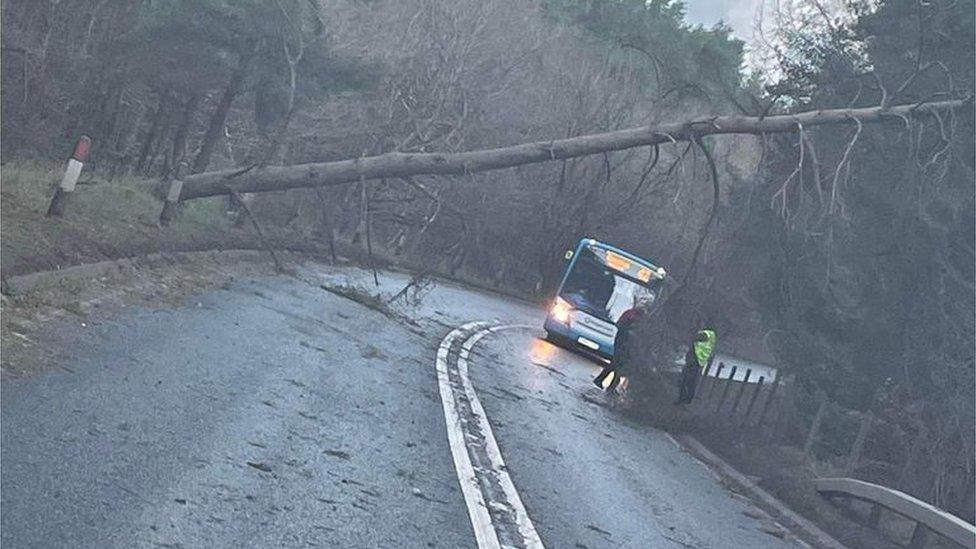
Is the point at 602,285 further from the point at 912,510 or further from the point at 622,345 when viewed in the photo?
the point at 912,510

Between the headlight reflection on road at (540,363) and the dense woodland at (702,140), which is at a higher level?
the dense woodland at (702,140)

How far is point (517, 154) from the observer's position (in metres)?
21.4

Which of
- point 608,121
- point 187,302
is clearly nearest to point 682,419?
point 187,302

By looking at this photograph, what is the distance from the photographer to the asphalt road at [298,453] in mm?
6672

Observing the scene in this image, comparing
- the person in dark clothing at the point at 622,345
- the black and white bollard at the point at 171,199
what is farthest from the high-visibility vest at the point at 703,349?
the black and white bollard at the point at 171,199

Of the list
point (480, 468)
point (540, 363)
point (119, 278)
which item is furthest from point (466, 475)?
point (540, 363)

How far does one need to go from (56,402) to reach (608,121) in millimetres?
38580

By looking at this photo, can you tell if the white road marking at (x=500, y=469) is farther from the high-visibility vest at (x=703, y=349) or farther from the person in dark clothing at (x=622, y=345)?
the high-visibility vest at (x=703, y=349)

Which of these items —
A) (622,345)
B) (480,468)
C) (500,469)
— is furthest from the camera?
(622,345)

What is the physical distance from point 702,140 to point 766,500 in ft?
24.3

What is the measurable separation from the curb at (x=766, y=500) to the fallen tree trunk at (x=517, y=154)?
4770mm

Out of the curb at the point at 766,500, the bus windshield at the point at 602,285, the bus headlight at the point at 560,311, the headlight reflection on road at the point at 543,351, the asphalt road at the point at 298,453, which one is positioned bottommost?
the asphalt road at the point at 298,453

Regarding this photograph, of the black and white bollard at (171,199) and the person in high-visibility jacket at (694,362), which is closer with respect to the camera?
the person in high-visibility jacket at (694,362)

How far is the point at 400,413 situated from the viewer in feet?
40.8
